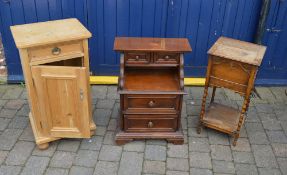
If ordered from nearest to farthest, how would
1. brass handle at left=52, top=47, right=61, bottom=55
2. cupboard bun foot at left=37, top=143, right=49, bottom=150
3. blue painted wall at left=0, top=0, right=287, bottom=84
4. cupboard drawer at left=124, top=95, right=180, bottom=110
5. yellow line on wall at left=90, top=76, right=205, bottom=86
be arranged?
brass handle at left=52, top=47, right=61, bottom=55 < cupboard drawer at left=124, top=95, right=180, bottom=110 < cupboard bun foot at left=37, top=143, right=49, bottom=150 < blue painted wall at left=0, top=0, right=287, bottom=84 < yellow line on wall at left=90, top=76, right=205, bottom=86

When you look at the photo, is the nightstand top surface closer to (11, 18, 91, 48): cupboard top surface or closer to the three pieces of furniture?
the three pieces of furniture

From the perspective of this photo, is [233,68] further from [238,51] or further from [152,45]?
[152,45]

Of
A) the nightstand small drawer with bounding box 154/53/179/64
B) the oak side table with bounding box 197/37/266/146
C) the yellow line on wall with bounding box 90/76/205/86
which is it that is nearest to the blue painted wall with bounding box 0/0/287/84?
the yellow line on wall with bounding box 90/76/205/86

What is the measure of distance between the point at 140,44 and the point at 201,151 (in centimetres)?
145

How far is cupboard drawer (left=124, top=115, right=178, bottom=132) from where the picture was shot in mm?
3854

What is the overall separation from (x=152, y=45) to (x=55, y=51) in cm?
105

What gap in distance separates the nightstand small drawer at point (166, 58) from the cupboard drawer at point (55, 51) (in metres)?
0.83

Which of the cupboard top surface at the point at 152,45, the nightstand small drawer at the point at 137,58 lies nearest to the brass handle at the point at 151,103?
the nightstand small drawer at the point at 137,58

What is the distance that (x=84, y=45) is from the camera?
3.52 metres

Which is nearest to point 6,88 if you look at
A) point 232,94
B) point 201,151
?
point 201,151

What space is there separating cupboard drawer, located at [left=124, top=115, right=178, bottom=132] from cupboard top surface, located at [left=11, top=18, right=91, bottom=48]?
110cm

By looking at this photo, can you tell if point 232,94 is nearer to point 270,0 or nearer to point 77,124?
point 270,0

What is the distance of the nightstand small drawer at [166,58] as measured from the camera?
367 cm

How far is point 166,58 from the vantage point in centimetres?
369
